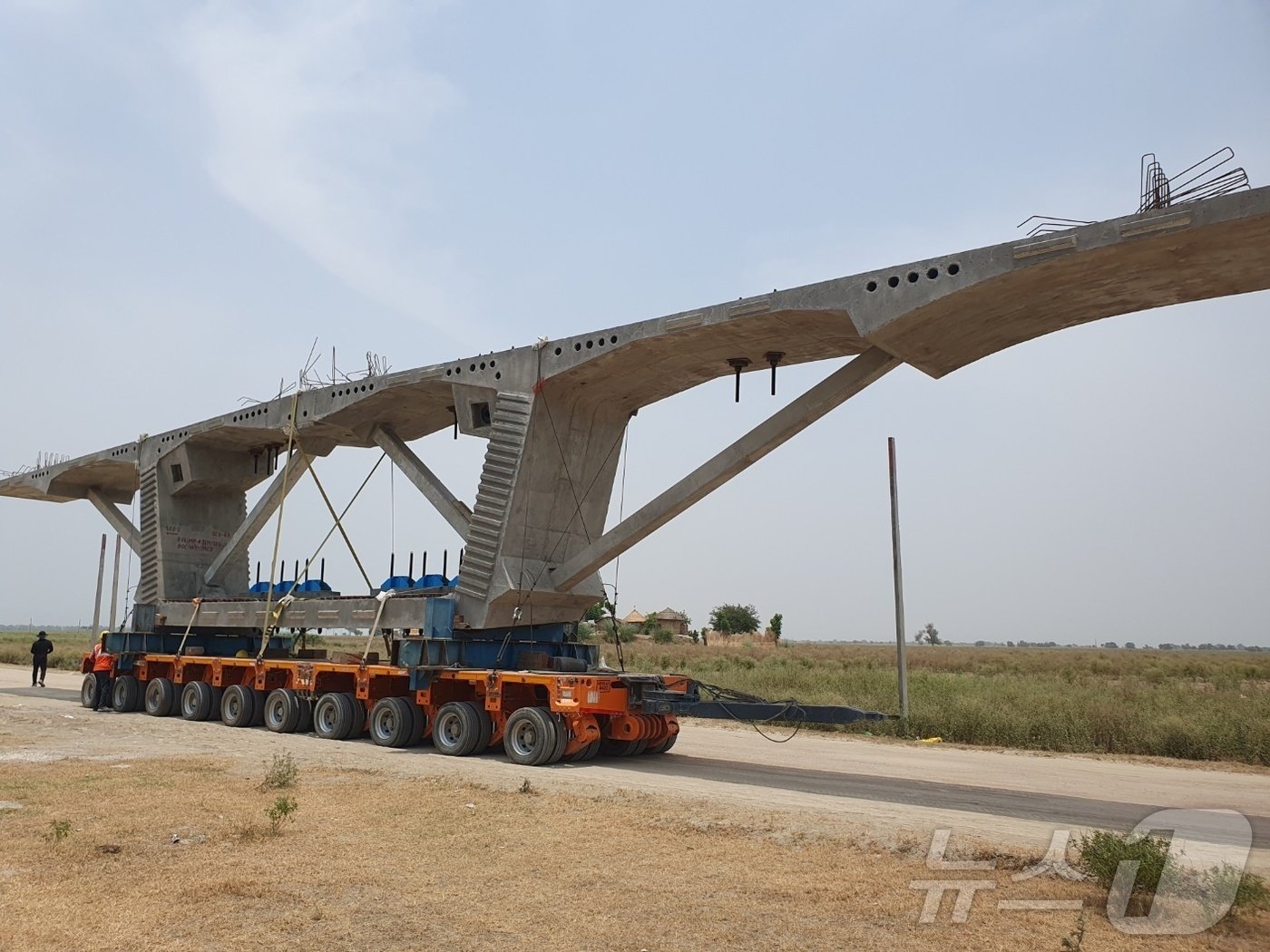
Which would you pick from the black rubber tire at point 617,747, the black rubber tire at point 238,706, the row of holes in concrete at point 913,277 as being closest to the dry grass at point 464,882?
the black rubber tire at point 617,747

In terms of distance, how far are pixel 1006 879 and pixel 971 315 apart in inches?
280

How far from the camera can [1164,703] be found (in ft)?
72.7

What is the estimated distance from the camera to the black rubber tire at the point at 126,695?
76.3ft

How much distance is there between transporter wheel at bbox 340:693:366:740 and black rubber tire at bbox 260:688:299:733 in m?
1.35

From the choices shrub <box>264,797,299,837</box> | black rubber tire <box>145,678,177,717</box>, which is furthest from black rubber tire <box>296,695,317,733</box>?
shrub <box>264,797,299,837</box>

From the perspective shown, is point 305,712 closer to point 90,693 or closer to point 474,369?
point 474,369

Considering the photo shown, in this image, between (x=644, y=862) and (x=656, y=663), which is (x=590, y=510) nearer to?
(x=644, y=862)

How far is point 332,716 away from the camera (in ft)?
58.1

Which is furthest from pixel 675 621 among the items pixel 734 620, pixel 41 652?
pixel 41 652

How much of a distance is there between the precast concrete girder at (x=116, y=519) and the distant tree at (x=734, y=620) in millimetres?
75557

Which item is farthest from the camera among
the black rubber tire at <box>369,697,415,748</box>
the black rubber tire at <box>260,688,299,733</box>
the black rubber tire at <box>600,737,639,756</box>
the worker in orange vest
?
the worker in orange vest

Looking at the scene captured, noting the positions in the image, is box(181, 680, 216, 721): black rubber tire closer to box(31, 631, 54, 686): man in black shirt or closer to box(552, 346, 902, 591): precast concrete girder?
box(552, 346, 902, 591): precast concrete girder

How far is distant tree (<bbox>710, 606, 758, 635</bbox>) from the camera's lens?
331 ft

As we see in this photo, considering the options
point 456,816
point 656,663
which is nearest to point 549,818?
→ point 456,816
